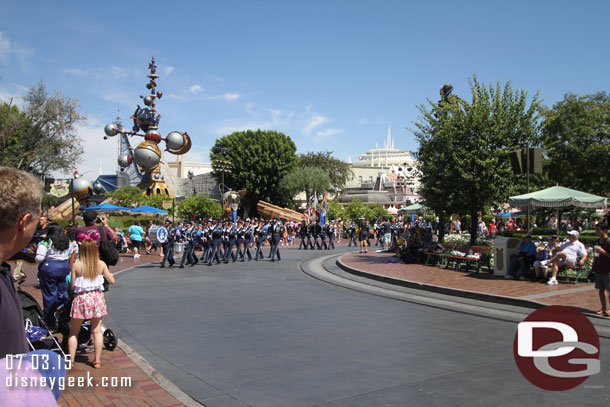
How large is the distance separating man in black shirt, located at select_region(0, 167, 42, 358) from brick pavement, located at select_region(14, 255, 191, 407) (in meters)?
3.10

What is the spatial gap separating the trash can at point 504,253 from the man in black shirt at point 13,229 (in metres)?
13.4

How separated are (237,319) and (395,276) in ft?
21.5

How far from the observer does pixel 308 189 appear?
61438 mm

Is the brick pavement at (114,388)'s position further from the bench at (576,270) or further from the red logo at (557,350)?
the bench at (576,270)

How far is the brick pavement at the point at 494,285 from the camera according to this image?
32.1 feet

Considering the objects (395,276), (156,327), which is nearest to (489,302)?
(395,276)

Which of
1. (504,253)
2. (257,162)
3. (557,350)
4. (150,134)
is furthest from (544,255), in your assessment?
(257,162)

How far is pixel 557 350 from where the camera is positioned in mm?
6012

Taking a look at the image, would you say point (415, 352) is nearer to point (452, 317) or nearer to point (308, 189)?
point (452, 317)

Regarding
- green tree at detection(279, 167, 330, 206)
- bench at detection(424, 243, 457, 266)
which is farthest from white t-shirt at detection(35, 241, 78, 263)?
green tree at detection(279, 167, 330, 206)

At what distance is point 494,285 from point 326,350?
700 centimetres

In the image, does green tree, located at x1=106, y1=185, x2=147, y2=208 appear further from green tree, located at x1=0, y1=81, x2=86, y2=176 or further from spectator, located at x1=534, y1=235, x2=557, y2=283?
spectator, located at x1=534, y1=235, x2=557, y2=283

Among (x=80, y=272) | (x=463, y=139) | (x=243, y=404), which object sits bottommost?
(x=243, y=404)

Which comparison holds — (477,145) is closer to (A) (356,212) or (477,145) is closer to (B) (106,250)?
(B) (106,250)
